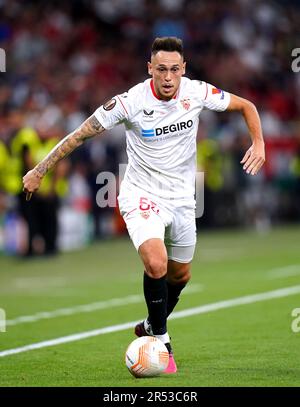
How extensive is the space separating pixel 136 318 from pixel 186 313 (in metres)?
0.61

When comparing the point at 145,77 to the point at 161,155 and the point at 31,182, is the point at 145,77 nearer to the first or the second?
the point at 161,155

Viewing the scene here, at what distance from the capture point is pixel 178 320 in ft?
36.4

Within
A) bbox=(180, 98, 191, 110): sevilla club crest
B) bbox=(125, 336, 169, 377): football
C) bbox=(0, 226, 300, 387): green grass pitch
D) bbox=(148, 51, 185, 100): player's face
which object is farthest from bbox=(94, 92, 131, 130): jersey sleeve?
bbox=(0, 226, 300, 387): green grass pitch

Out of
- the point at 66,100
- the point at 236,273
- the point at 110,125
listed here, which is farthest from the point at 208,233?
the point at 110,125

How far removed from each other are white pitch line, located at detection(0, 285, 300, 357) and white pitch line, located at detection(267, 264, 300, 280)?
1.58m

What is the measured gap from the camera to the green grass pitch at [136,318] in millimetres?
7609

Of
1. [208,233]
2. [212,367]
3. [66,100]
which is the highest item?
[66,100]

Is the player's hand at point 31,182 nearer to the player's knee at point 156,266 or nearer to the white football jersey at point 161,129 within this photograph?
the white football jersey at point 161,129

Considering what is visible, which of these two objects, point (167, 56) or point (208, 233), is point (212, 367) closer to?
point (167, 56)

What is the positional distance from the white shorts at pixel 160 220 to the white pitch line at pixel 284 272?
684cm

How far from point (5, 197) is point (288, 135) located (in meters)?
8.35

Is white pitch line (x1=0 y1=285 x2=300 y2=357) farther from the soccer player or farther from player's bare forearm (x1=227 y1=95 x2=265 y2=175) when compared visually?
player's bare forearm (x1=227 y1=95 x2=265 y2=175)

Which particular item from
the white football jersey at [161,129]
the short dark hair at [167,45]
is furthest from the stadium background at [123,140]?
the short dark hair at [167,45]

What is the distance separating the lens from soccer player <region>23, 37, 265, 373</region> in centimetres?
803
